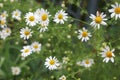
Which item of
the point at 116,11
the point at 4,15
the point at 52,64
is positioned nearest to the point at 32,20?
the point at 52,64

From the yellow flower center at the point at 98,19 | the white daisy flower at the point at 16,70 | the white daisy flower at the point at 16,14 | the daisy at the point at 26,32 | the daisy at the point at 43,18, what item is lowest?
the yellow flower center at the point at 98,19

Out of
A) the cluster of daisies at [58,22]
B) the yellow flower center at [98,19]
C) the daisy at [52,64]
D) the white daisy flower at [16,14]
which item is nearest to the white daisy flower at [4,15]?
the white daisy flower at [16,14]

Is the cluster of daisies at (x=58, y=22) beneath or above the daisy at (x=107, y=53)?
above

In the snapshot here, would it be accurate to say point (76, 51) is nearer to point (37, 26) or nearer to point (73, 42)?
point (73, 42)

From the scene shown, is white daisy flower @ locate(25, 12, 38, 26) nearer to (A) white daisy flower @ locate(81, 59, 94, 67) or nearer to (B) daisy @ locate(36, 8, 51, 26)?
(B) daisy @ locate(36, 8, 51, 26)

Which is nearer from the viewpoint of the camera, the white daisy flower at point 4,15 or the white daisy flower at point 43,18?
the white daisy flower at point 43,18

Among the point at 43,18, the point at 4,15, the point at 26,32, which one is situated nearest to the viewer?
the point at 43,18

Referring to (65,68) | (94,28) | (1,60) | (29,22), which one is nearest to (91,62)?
(65,68)

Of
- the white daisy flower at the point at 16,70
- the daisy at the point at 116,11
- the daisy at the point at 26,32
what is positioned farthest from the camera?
the white daisy flower at the point at 16,70

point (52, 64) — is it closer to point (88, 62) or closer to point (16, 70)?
point (88, 62)

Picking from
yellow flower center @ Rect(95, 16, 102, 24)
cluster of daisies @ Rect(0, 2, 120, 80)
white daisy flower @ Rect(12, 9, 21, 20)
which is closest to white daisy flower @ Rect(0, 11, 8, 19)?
white daisy flower @ Rect(12, 9, 21, 20)

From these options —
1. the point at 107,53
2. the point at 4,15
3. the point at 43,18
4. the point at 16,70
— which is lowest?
the point at 107,53

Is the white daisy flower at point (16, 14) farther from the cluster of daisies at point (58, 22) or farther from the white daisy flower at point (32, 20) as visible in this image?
the white daisy flower at point (32, 20)
